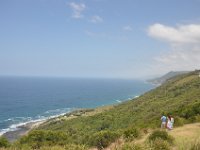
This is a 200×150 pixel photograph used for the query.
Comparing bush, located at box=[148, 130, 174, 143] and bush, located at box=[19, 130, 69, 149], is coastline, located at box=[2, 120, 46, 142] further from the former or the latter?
bush, located at box=[148, 130, 174, 143]

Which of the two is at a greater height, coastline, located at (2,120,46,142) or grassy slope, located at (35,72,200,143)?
grassy slope, located at (35,72,200,143)

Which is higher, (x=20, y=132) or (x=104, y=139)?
(x=104, y=139)

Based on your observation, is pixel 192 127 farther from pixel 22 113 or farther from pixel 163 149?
pixel 22 113

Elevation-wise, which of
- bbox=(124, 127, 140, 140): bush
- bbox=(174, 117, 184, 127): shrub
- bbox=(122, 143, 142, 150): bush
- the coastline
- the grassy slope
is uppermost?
bbox=(122, 143, 142, 150): bush

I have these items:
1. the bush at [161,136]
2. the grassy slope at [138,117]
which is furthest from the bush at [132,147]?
the grassy slope at [138,117]

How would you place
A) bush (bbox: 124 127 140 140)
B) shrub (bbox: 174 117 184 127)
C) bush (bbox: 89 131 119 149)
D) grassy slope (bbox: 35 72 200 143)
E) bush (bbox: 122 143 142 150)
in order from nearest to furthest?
1. bush (bbox: 122 143 142 150)
2. bush (bbox: 124 127 140 140)
3. bush (bbox: 89 131 119 149)
4. shrub (bbox: 174 117 184 127)
5. grassy slope (bbox: 35 72 200 143)

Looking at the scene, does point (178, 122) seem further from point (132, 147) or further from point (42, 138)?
point (132, 147)

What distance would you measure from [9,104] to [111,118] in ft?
232

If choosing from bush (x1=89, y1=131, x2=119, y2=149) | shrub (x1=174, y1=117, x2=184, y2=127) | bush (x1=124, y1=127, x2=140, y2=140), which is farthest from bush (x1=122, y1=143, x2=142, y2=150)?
shrub (x1=174, y1=117, x2=184, y2=127)

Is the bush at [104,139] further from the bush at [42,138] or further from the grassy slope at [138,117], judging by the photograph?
the bush at [42,138]

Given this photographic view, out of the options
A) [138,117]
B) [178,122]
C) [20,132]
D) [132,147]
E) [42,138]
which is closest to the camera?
[132,147]

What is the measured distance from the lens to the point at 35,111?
108375 mm

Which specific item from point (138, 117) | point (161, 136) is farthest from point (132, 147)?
point (138, 117)

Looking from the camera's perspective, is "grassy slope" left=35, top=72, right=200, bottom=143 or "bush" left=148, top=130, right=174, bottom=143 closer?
"bush" left=148, top=130, right=174, bottom=143
